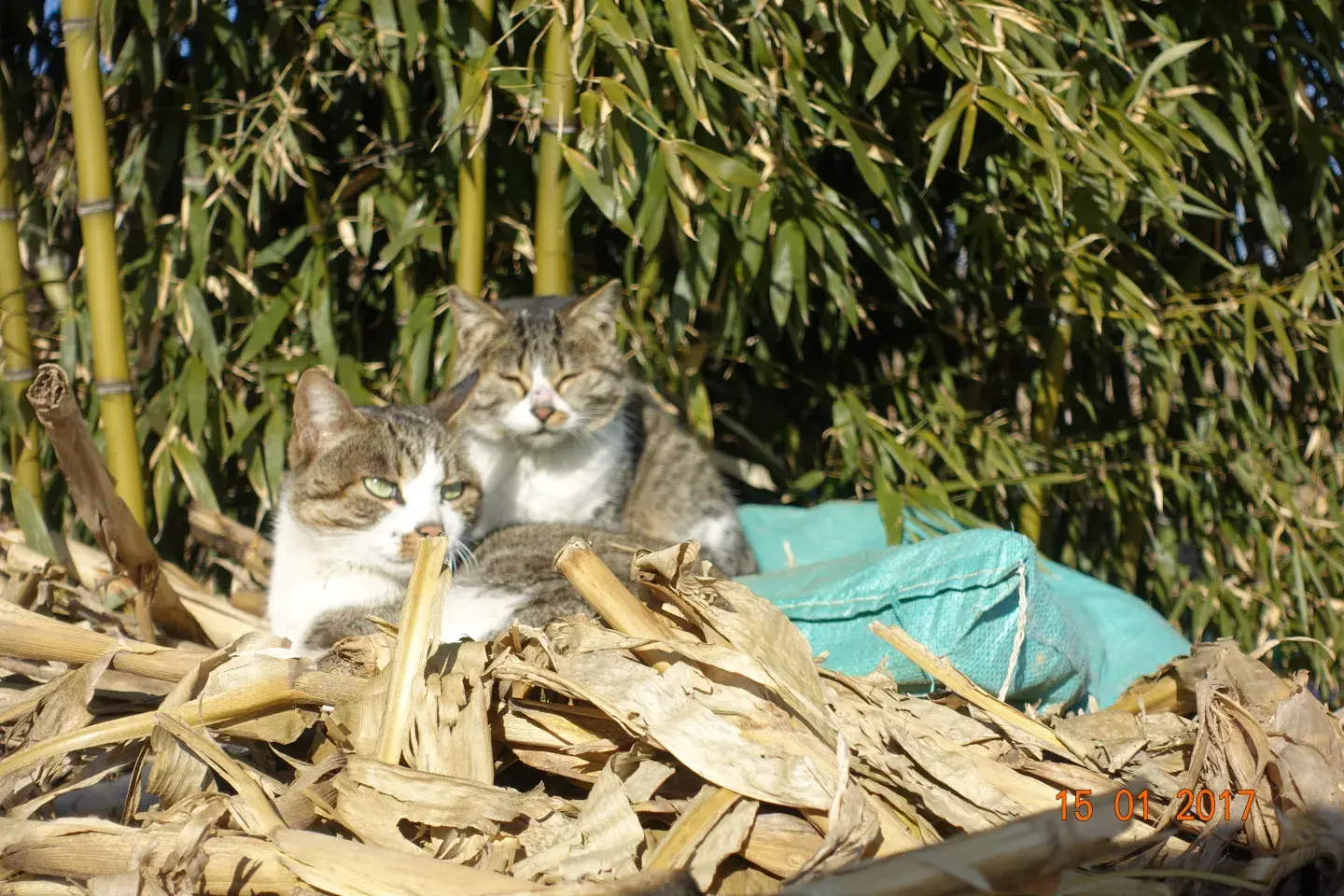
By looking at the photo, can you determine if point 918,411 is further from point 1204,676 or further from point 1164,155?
point 1204,676

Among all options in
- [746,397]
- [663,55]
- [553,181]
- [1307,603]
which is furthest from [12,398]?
[1307,603]

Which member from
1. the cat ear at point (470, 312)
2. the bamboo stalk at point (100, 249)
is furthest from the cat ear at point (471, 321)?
the bamboo stalk at point (100, 249)

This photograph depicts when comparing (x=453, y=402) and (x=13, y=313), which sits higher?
(x=13, y=313)

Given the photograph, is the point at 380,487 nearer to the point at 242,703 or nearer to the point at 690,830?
the point at 242,703

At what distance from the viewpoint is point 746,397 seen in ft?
8.30

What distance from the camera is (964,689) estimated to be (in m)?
1.18

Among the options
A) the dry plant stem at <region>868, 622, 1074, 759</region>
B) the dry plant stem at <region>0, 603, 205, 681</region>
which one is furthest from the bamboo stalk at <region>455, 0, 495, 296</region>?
the dry plant stem at <region>868, 622, 1074, 759</region>

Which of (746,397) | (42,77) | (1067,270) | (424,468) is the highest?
(42,77)

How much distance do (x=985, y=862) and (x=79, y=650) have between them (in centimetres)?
102

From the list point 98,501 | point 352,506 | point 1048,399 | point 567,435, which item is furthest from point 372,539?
point 1048,399

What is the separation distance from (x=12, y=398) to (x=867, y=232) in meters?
1.60

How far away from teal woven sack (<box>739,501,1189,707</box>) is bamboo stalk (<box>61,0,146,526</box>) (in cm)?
114

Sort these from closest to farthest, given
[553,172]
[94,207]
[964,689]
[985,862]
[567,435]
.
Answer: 1. [985,862]
2. [964,689]
3. [94,207]
4. [553,172]
5. [567,435]
